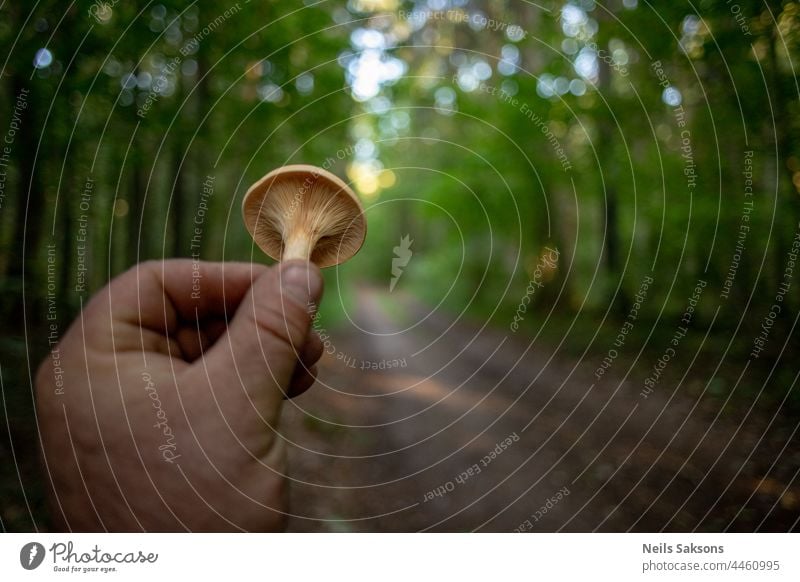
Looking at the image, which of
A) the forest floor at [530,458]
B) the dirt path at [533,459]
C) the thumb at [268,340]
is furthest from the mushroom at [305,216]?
the dirt path at [533,459]

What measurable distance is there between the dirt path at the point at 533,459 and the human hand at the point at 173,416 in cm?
226

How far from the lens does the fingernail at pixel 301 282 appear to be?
5.16ft

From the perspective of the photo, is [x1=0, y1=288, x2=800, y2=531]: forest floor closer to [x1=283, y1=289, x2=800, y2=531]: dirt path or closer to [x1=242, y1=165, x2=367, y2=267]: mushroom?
[x1=283, y1=289, x2=800, y2=531]: dirt path

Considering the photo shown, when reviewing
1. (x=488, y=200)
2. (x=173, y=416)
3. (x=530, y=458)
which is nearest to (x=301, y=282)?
(x=173, y=416)

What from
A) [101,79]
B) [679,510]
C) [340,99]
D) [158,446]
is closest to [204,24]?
[101,79]

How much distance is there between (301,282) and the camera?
1583mm

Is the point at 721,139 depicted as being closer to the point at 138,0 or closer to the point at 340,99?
the point at 340,99

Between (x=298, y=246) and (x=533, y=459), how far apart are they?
15.3ft

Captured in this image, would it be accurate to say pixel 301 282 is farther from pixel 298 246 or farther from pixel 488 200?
pixel 488 200

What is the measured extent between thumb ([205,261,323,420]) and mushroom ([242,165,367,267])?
5.0 inches

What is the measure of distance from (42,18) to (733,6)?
4455 mm

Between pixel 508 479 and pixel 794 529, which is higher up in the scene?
pixel 794 529

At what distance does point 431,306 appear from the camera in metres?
22.5
